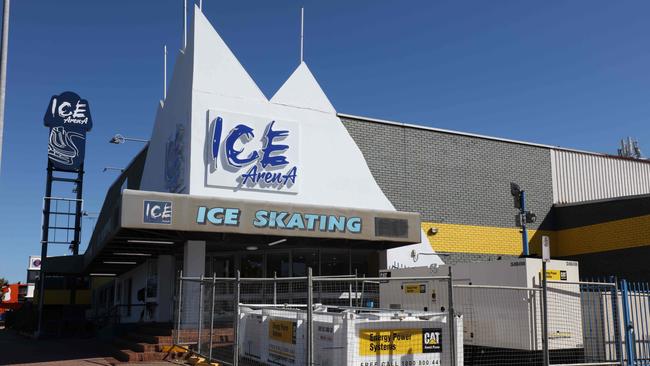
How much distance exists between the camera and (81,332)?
3225cm

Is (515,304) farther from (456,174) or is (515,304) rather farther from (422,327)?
(456,174)

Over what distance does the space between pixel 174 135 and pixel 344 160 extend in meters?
5.84

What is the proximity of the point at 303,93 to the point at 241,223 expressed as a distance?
6.00 meters

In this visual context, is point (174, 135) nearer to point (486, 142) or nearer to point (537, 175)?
point (486, 142)

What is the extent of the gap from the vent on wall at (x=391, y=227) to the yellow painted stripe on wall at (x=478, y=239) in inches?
181

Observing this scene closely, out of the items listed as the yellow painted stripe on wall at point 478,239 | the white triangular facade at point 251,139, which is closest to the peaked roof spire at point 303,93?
the white triangular facade at point 251,139

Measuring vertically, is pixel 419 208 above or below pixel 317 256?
above

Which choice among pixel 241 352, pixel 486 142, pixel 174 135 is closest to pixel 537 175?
pixel 486 142

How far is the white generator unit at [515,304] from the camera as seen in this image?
48.1ft

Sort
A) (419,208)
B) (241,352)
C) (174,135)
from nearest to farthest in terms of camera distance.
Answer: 1. (241,352)
2. (174,135)
3. (419,208)

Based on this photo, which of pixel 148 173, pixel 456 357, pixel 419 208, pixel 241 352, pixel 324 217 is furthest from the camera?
pixel 148 173

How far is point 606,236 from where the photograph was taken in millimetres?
25969

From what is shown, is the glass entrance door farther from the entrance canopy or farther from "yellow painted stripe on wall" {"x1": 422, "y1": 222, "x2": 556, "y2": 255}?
"yellow painted stripe on wall" {"x1": 422, "y1": 222, "x2": 556, "y2": 255}

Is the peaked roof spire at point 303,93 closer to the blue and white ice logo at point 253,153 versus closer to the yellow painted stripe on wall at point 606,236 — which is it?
the blue and white ice logo at point 253,153
